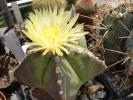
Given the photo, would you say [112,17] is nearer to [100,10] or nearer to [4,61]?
[100,10]

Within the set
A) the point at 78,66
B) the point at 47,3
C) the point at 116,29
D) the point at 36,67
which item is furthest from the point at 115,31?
the point at 47,3

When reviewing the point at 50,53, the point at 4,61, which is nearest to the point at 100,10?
the point at 4,61

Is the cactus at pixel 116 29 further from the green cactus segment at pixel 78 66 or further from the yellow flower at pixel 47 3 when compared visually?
the yellow flower at pixel 47 3

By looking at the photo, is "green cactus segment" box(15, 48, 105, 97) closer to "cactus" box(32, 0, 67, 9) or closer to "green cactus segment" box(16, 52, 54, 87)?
"green cactus segment" box(16, 52, 54, 87)

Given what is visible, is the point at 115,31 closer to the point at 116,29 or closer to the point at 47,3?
the point at 116,29

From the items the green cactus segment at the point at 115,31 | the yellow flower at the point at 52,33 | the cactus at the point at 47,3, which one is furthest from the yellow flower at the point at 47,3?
the yellow flower at the point at 52,33

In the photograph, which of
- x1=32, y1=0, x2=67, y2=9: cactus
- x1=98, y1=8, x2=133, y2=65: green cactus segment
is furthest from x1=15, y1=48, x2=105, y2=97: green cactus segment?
x1=32, y1=0, x2=67, y2=9: cactus
